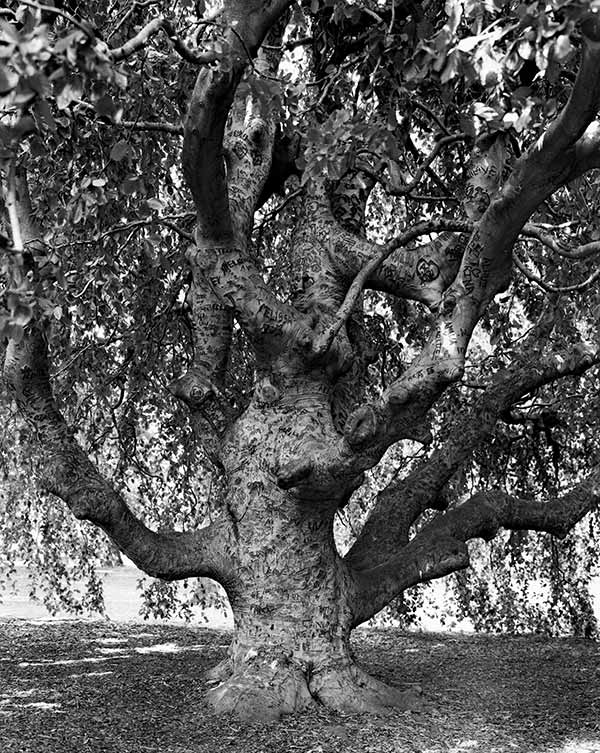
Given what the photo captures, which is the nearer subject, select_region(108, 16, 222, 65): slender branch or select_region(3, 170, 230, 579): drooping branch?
select_region(108, 16, 222, 65): slender branch

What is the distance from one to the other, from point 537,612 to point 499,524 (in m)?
2.94

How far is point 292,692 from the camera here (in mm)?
4609

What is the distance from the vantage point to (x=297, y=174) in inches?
246

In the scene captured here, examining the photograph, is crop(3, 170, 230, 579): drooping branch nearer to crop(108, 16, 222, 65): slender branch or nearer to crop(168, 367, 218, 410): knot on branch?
crop(168, 367, 218, 410): knot on branch

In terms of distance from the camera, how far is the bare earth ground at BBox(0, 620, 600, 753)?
428 centimetres

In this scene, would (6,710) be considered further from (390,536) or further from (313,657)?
A: (390,536)

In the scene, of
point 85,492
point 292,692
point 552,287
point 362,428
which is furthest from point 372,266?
point 292,692

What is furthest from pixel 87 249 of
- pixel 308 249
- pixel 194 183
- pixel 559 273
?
pixel 559 273

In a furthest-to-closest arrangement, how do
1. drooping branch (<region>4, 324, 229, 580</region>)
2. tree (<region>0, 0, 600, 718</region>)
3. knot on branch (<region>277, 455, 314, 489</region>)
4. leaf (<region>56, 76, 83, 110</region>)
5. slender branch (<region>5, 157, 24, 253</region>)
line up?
1. drooping branch (<region>4, 324, 229, 580</region>)
2. knot on branch (<region>277, 455, 314, 489</region>)
3. tree (<region>0, 0, 600, 718</region>)
4. slender branch (<region>5, 157, 24, 253</region>)
5. leaf (<region>56, 76, 83, 110</region>)

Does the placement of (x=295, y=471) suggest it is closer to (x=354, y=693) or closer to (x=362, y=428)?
(x=362, y=428)

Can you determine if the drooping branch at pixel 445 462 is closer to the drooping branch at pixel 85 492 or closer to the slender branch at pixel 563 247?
the drooping branch at pixel 85 492

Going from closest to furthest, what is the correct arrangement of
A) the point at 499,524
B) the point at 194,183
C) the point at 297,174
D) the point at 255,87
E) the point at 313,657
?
the point at 255,87, the point at 194,183, the point at 313,657, the point at 499,524, the point at 297,174

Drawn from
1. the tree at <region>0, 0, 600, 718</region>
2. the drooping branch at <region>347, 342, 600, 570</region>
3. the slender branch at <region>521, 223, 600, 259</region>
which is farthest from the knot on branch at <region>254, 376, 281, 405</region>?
the slender branch at <region>521, 223, 600, 259</region>

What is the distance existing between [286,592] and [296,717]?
655mm
